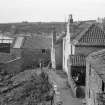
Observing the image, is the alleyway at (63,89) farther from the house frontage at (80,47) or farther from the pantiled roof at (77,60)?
the pantiled roof at (77,60)

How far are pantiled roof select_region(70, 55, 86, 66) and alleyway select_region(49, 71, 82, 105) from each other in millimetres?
2335

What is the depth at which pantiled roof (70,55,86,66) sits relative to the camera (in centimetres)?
2627

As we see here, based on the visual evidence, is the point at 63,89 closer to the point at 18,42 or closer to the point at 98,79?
the point at 98,79

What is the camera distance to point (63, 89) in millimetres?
24984

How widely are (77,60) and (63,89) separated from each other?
11.0 ft

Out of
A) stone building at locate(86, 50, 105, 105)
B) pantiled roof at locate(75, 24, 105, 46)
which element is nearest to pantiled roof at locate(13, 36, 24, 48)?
pantiled roof at locate(75, 24, 105, 46)

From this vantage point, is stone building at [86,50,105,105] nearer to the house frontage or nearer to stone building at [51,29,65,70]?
the house frontage

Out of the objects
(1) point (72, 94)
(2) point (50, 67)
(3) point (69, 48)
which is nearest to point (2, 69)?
(2) point (50, 67)

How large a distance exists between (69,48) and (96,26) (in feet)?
12.7

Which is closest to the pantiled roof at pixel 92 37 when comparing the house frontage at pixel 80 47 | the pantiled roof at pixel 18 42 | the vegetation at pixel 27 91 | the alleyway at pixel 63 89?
the house frontage at pixel 80 47

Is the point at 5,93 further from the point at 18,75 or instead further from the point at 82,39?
the point at 82,39

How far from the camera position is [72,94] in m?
23.1

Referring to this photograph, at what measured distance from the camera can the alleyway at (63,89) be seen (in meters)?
21.0

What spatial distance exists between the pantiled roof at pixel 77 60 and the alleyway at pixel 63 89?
234cm
